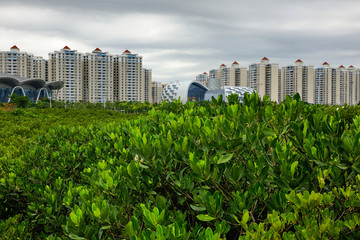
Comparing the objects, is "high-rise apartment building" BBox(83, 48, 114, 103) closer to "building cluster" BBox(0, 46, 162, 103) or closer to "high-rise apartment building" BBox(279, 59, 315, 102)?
"building cluster" BBox(0, 46, 162, 103)

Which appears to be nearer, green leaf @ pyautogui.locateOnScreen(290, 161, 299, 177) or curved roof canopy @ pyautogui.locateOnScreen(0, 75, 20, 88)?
green leaf @ pyautogui.locateOnScreen(290, 161, 299, 177)

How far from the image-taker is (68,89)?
3388 inches

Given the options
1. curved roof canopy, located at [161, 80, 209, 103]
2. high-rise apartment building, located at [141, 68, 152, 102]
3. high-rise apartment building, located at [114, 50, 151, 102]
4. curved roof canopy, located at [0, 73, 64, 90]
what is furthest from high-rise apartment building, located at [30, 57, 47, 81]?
curved roof canopy, located at [161, 80, 209, 103]

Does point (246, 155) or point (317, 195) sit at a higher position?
point (246, 155)

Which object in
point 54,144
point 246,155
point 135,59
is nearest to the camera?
point 246,155

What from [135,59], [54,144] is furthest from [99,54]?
[54,144]

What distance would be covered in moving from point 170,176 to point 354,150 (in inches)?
37.8

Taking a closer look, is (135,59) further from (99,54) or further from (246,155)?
(246,155)

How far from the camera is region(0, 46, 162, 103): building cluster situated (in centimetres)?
8575

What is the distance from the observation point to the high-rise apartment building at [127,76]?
296ft

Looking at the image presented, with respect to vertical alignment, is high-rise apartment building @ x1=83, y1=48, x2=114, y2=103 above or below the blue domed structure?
above

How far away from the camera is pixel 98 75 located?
8744 cm

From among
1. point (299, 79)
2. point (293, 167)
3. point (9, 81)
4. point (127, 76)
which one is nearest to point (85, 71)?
point (127, 76)

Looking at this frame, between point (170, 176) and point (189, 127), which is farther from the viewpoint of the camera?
point (189, 127)
